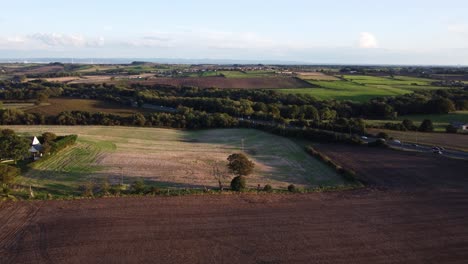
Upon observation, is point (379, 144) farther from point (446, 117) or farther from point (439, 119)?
point (446, 117)

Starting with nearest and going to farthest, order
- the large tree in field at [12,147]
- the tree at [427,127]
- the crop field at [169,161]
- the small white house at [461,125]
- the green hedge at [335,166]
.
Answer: the crop field at [169,161] → the green hedge at [335,166] → the large tree in field at [12,147] → the tree at [427,127] → the small white house at [461,125]

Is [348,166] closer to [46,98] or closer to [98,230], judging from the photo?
[98,230]

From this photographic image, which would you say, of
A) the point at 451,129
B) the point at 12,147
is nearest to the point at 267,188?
the point at 12,147

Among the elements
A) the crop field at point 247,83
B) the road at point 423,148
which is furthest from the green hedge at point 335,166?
the crop field at point 247,83

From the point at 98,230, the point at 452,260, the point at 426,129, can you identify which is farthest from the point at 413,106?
the point at 98,230

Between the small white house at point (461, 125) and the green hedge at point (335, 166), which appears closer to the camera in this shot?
the green hedge at point (335, 166)

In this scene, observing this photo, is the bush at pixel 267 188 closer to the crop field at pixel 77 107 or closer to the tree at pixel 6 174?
the tree at pixel 6 174

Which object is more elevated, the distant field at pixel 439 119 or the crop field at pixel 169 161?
the distant field at pixel 439 119
